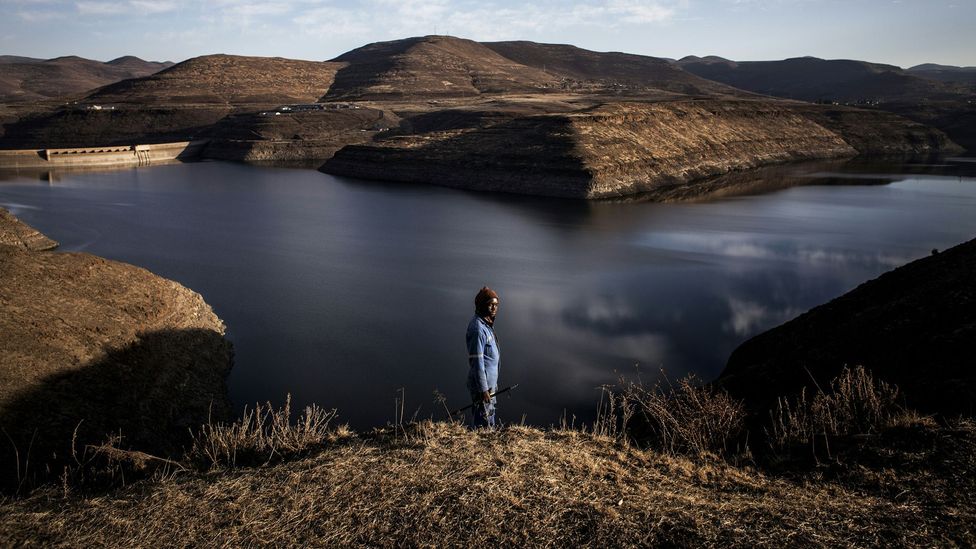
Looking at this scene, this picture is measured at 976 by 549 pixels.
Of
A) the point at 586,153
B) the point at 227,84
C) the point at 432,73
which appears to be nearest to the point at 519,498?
the point at 586,153

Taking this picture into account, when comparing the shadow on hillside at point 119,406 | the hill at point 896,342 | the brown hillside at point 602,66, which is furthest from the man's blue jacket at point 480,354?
the brown hillside at point 602,66

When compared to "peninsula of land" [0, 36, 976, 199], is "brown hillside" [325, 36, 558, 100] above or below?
above

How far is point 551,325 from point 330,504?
1168 centimetres

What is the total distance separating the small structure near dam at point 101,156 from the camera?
188 ft

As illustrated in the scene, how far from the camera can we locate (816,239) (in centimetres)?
2908

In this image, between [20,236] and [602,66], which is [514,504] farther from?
[602,66]

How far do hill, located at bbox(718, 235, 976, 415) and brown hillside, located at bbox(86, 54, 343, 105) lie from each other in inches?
3691

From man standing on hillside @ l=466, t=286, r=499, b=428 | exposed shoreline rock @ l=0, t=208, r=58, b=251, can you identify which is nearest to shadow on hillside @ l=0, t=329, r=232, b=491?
man standing on hillside @ l=466, t=286, r=499, b=428

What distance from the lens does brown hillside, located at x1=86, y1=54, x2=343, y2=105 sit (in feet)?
302

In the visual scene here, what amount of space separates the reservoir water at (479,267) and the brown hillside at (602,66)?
10330cm

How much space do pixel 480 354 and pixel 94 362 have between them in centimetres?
816

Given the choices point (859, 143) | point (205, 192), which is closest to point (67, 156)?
point (205, 192)

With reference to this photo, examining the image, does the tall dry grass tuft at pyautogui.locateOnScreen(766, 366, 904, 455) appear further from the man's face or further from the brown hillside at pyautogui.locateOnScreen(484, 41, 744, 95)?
the brown hillside at pyautogui.locateOnScreen(484, 41, 744, 95)

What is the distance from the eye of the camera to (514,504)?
5.47 metres
